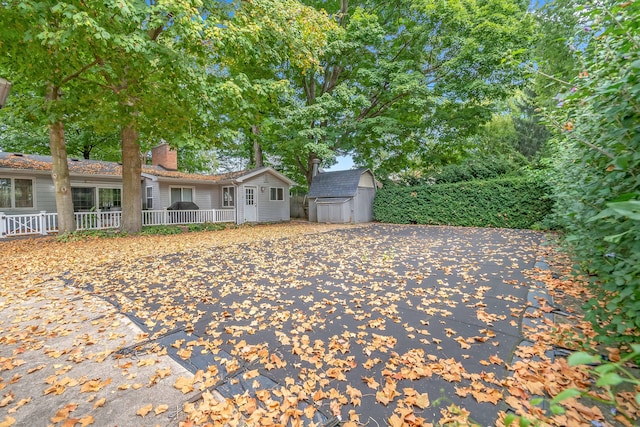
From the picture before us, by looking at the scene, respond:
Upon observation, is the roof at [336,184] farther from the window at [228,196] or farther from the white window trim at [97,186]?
the white window trim at [97,186]

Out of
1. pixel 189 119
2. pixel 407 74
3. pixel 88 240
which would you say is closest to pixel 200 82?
pixel 189 119

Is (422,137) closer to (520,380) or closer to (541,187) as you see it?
(541,187)

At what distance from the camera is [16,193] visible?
39.6ft

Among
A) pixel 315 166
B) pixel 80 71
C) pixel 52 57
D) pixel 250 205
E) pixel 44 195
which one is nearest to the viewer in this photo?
pixel 52 57

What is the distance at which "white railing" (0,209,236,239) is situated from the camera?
34.1 ft

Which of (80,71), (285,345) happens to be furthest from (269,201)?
(285,345)

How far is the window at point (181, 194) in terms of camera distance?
1628 cm

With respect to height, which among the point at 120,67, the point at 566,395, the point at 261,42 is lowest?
the point at 566,395

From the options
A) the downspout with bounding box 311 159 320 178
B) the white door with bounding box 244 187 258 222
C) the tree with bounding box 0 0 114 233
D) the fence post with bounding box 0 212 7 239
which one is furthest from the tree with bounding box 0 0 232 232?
the downspout with bounding box 311 159 320 178

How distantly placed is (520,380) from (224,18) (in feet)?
37.6

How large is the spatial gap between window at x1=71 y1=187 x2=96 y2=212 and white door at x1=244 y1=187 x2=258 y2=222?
7.32 meters

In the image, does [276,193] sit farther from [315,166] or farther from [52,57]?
[52,57]

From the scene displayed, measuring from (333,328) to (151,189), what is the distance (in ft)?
51.6

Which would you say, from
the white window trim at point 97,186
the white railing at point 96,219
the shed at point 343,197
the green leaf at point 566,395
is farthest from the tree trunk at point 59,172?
the green leaf at point 566,395
